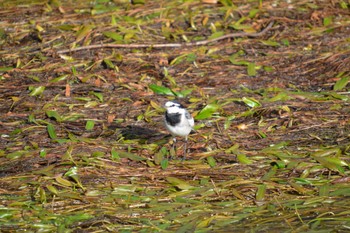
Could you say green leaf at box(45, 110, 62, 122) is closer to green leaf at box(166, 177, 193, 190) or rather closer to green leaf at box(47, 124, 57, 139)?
green leaf at box(47, 124, 57, 139)

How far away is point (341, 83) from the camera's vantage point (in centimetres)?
933

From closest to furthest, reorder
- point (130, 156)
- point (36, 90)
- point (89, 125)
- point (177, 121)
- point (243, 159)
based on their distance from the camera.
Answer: point (243, 159)
point (130, 156)
point (177, 121)
point (89, 125)
point (36, 90)

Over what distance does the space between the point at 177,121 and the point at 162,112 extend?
106cm

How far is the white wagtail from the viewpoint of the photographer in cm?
788

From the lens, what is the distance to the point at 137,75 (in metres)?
9.89

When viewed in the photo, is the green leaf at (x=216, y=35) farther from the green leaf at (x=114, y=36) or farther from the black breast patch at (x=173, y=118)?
the black breast patch at (x=173, y=118)

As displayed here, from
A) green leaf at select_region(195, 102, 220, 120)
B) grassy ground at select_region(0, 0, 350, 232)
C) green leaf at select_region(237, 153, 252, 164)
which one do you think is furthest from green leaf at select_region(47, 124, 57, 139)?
green leaf at select_region(237, 153, 252, 164)

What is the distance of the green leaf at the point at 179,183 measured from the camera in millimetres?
7102

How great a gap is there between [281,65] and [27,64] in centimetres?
328

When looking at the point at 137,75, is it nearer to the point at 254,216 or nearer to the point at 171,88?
the point at 171,88

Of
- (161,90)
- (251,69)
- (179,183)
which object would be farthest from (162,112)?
(179,183)

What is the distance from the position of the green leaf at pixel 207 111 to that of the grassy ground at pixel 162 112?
0.04 ft

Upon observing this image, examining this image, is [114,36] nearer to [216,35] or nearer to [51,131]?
[216,35]

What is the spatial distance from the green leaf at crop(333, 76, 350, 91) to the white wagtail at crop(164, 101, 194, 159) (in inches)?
83.1
